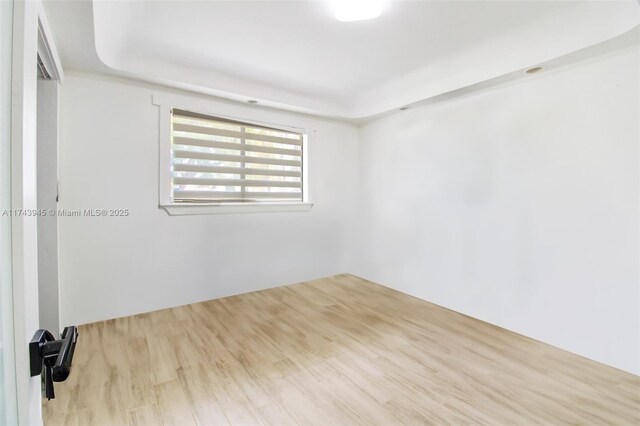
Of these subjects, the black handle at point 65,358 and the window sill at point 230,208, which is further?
the window sill at point 230,208

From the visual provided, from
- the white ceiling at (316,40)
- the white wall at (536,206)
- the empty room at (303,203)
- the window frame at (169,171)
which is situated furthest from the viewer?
the window frame at (169,171)

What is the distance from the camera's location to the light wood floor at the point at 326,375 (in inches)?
64.6

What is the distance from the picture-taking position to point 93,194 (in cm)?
266

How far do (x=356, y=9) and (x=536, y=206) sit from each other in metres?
2.08

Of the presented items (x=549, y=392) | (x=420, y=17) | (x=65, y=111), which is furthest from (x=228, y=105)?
(x=549, y=392)

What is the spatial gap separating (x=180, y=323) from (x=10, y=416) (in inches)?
89.9

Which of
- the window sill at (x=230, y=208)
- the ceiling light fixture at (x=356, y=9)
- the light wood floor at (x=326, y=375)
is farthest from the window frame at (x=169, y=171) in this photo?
the ceiling light fixture at (x=356, y=9)

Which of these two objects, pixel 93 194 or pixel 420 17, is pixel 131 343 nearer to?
pixel 93 194

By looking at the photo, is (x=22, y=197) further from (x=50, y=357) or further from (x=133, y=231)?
(x=133, y=231)

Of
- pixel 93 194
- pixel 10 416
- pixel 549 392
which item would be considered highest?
pixel 93 194

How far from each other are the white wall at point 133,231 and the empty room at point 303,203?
17mm

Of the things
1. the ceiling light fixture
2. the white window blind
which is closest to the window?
the white window blind

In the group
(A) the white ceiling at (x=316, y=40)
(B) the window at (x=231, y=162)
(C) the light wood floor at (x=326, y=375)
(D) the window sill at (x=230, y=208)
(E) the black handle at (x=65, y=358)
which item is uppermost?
(A) the white ceiling at (x=316, y=40)

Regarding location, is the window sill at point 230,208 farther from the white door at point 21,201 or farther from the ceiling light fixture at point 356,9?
the white door at point 21,201
